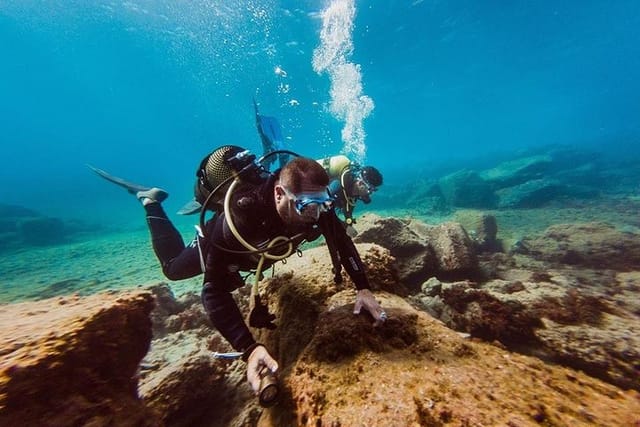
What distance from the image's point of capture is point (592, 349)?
2586 millimetres

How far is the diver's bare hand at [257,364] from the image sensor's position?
74.6 inches

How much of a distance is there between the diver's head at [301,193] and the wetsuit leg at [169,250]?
2004 mm

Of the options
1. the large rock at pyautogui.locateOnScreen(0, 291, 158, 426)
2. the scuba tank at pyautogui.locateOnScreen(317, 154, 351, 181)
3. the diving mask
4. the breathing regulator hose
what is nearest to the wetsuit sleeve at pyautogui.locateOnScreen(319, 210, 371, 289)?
the breathing regulator hose

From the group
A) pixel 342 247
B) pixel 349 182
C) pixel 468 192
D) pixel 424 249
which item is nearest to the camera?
pixel 342 247

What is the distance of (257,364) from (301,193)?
1.33m

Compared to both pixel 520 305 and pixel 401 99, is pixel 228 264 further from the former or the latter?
pixel 401 99

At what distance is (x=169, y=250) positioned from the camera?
4289mm

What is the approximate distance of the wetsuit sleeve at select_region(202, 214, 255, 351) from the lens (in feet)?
7.10

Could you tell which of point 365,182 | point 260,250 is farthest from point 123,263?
point 260,250

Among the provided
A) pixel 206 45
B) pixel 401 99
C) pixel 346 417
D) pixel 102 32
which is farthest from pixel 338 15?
pixel 102 32

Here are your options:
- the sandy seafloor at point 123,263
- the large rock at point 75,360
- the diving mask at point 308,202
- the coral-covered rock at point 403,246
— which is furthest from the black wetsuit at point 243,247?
the sandy seafloor at point 123,263

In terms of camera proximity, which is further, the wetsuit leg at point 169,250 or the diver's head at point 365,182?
the diver's head at point 365,182

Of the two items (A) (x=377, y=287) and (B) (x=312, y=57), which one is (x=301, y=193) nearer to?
(A) (x=377, y=287)

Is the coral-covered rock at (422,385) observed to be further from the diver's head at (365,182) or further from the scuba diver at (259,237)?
the diver's head at (365,182)
